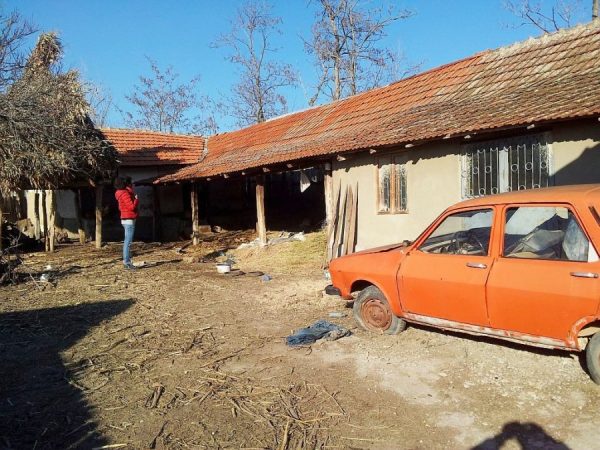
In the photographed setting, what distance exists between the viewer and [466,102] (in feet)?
31.8

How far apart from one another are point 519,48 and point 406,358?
8499 millimetres

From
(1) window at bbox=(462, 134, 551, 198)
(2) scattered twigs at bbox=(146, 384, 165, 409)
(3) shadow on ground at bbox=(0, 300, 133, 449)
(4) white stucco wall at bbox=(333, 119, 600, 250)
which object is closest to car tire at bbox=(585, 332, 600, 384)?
(2) scattered twigs at bbox=(146, 384, 165, 409)

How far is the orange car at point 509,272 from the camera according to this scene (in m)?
3.82

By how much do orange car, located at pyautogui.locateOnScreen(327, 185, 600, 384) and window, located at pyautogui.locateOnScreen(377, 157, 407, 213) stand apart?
466cm

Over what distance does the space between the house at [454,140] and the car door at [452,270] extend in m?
3.06

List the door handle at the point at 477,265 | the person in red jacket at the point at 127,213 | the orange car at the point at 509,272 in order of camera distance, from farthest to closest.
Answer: the person in red jacket at the point at 127,213 < the door handle at the point at 477,265 < the orange car at the point at 509,272

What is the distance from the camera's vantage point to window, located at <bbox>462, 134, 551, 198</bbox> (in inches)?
301

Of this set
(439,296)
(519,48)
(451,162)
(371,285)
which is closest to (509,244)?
(439,296)

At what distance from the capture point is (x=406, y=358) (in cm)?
486

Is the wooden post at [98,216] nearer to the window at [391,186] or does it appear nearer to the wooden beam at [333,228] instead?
the wooden beam at [333,228]

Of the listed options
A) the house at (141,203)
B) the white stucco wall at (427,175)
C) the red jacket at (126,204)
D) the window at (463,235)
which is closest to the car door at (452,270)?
the window at (463,235)

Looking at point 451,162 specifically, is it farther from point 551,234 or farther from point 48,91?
point 48,91

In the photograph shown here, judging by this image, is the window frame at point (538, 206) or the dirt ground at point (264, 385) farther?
the window frame at point (538, 206)

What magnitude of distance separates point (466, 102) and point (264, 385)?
24.4 ft
